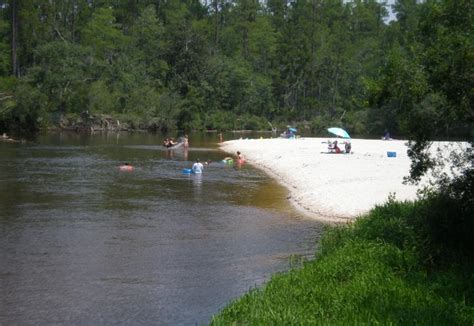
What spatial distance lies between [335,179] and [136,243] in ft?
50.2

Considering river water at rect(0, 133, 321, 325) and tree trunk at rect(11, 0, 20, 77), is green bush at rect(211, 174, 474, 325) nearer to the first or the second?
river water at rect(0, 133, 321, 325)

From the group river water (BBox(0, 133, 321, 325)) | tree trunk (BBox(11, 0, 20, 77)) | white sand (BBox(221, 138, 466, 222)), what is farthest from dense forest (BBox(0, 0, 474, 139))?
river water (BBox(0, 133, 321, 325))

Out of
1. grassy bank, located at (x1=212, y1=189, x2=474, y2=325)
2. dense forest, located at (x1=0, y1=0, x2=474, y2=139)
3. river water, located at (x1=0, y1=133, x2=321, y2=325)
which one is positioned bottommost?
river water, located at (x1=0, y1=133, x2=321, y2=325)

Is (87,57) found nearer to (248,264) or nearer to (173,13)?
(173,13)

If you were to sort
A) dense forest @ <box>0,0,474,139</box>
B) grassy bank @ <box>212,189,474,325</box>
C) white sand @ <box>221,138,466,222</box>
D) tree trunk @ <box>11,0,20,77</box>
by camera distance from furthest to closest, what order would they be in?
tree trunk @ <box>11,0,20,77</box> → dense forest @ <box>0,0,474,139</box> → white sand @ <box>221,138,466,222</box> → grassy bank @ <box>212,189,474,325</box>

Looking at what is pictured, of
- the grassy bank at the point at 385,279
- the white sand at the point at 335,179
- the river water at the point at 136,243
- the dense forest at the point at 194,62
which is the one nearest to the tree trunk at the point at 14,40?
the dense forest at the point at 194,62

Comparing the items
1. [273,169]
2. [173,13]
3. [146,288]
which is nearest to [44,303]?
[146,288]

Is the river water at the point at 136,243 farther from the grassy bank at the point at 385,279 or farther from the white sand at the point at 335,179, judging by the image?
the grassy bank at the point at 385,279

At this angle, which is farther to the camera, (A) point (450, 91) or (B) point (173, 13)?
(B) point (173, 13)

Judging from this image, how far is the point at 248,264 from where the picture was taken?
17312 millimetres

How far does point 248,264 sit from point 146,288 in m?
3.52

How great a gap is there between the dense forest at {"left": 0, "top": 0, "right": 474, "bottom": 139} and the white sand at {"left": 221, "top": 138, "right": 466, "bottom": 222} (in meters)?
11.7

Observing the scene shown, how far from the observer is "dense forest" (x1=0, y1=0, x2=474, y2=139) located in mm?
88000

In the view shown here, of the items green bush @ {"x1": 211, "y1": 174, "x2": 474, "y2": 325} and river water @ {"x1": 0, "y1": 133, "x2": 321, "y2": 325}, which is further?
river water @ {"x1": 0, "y1": 133, "x2": 321, "y2": 325}
